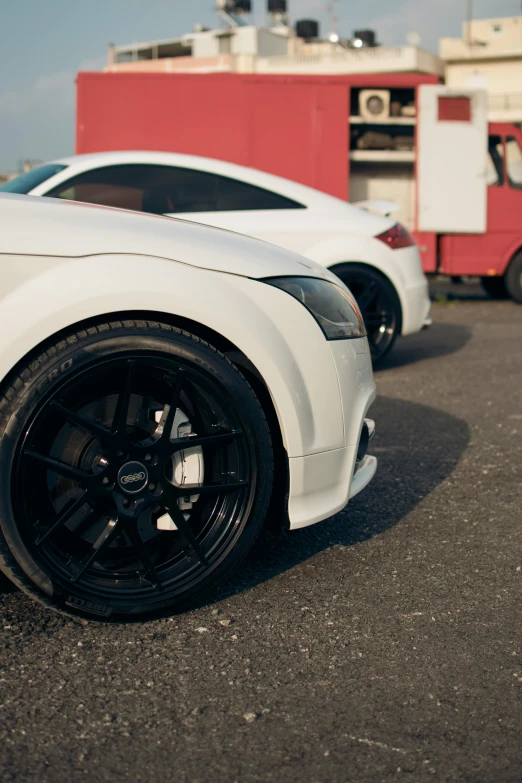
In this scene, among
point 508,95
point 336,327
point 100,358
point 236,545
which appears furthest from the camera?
point 508,95

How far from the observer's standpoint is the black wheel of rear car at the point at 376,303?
757cm

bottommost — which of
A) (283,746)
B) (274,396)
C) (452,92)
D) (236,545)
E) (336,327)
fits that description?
(283,746)

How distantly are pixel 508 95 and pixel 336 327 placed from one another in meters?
38.0

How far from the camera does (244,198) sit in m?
7.30

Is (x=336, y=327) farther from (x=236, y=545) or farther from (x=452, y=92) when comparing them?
(x=452, y=92)

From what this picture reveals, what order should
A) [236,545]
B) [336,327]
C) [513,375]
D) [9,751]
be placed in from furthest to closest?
[513,375]
[336,327]
[236,545]
[9,751]

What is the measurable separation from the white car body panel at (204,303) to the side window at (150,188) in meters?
4.15

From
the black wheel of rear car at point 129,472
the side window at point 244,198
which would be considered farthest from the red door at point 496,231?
the black wheel of rear car at point 129,472

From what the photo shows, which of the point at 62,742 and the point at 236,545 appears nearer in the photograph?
the point at 62,742

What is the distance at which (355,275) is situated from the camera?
7.57 m

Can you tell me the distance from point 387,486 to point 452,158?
29.0 ft

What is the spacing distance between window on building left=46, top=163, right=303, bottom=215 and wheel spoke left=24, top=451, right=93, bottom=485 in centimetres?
473

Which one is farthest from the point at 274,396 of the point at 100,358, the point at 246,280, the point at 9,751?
the point at 9,751

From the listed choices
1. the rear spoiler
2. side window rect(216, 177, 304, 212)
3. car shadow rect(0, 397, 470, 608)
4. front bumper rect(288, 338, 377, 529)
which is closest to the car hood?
front bumper rect(288, 338, 377, 529)
